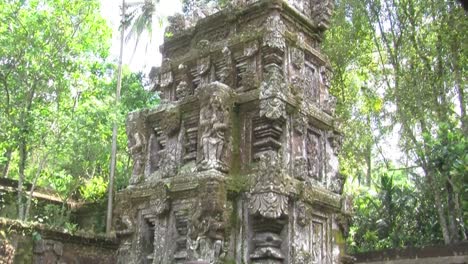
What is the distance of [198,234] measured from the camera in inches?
244

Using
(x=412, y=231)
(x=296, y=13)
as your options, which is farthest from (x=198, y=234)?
(x=412, y=231)

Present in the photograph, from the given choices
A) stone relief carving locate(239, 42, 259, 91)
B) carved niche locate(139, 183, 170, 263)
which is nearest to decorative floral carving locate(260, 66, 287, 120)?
stone relief carving locate(239, 42, 259, 91)

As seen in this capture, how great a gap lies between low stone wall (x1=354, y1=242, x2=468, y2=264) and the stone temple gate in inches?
166

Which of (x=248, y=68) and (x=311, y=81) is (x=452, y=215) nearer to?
(x=311, y=81)

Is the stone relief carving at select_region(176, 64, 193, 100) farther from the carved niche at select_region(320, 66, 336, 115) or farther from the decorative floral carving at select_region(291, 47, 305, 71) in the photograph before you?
the carved niche at select_region(320, 66, 336, 115)

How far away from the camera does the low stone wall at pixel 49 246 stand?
889 cm

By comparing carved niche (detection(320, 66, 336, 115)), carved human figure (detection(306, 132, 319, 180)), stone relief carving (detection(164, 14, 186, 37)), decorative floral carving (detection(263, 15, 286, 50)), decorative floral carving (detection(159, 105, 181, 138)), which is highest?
stone relief carving (detection(164, 14, 186, 37))

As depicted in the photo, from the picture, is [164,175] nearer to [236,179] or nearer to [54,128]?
[236,179]

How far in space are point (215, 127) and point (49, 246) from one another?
511 centimetres

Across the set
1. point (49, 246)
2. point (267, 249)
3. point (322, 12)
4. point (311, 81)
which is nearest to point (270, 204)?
point (267, 249)

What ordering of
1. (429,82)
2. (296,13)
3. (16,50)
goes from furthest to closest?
1. (429,82)
2. (16,50)
3. (296,13)

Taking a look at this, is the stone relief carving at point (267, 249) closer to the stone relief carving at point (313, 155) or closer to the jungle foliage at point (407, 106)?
the stone relief carving at point (313, 155)

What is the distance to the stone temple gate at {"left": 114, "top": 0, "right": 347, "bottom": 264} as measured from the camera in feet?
20.7

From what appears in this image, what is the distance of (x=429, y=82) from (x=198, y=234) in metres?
9.95
